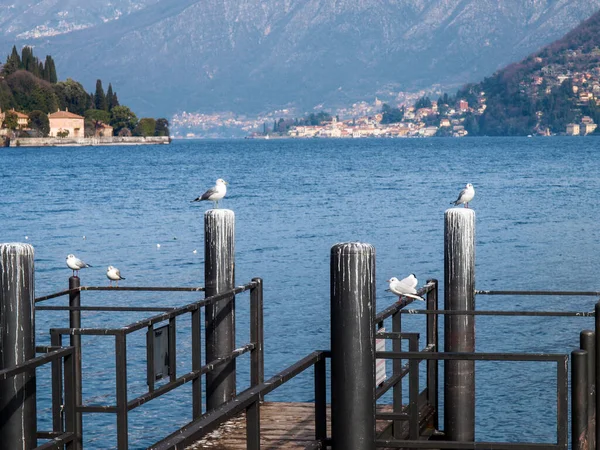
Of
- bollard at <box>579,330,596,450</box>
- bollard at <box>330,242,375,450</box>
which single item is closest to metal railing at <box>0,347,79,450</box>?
bollard at <box>330,242,375,450</box>

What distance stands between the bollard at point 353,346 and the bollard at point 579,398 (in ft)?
4.74

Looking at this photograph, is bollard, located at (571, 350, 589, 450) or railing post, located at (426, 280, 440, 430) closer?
bollard, located at (571, 350, 589, 450)

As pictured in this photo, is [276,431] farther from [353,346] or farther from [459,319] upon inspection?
[353,346]

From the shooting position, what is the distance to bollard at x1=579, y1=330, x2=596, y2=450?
7559 mm

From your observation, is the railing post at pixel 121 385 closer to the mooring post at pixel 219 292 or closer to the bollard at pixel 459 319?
the mooring post at pixel 219 292

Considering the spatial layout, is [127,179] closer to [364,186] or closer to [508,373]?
[364,186]

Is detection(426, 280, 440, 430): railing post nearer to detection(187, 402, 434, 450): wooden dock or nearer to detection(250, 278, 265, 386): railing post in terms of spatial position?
detection(187, 402, 434, 450): wooden dock

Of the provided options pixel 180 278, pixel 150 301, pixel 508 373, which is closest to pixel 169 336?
pixel 508 373

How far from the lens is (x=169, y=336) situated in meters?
9.19

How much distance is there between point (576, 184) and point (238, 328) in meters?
59.4

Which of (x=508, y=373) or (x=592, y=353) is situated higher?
(x=592, y=353)

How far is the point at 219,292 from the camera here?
10.7m

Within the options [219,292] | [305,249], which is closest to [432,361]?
[219,292]

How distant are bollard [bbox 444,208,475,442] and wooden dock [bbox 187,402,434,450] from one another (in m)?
0.65
